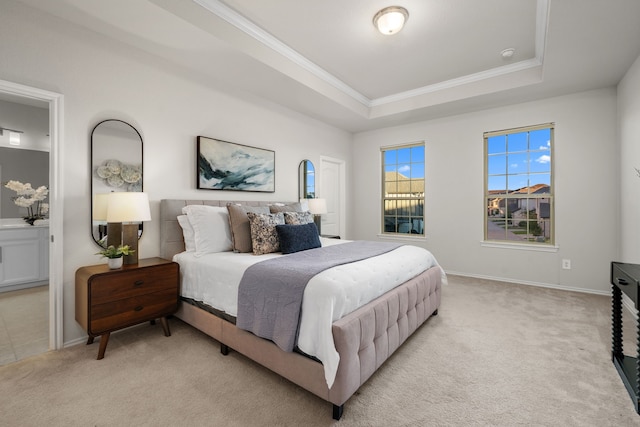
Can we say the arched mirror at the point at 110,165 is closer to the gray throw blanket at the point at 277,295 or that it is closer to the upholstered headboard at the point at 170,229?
the upholstered headboard at the point at 170,229

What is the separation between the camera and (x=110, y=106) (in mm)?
2617

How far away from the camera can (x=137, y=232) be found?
2.56 metres

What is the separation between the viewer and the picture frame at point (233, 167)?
3326mm

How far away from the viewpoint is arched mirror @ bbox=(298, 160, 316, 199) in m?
4.66

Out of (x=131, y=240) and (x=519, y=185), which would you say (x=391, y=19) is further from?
(x=519, y=185)

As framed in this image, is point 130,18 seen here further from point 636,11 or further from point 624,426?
point 624,426

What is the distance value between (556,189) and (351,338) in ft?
13.0

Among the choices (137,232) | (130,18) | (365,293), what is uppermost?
(130,18)

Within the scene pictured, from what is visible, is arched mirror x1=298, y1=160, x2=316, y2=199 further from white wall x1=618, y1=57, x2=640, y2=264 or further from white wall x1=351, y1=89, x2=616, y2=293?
white wall x1=618, y1=57, x2=640, y2=264

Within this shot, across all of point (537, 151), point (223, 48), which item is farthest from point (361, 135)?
point (223, 48)

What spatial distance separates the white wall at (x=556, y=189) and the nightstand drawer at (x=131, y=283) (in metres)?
3.92

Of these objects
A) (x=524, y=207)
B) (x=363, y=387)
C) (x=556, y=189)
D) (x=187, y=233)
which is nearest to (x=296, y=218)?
(x=187, y=233)

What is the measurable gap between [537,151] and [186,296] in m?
4.83

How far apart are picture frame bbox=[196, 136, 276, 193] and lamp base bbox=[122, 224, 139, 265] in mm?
911
